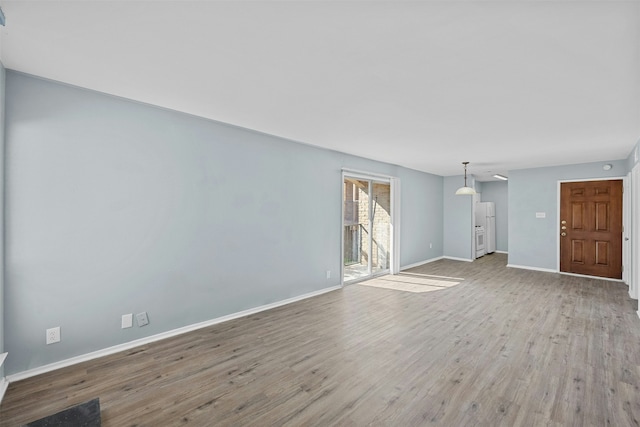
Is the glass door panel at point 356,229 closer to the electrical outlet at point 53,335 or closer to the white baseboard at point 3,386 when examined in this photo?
the electrical outlet at point 53,335

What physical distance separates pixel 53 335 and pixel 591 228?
347 inches

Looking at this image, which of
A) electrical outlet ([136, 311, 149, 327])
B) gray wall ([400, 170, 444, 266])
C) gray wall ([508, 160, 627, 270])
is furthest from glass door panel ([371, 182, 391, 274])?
electrical outlet ([136, 311, 149, 327])

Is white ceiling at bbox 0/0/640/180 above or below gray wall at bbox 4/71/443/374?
above

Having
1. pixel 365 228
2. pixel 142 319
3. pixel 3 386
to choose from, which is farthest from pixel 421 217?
pixel 3 386

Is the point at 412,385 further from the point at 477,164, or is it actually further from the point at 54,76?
the point at 477,164

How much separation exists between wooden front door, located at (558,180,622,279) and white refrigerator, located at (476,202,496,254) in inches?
99.2

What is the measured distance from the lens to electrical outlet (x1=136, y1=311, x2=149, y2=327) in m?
3.06

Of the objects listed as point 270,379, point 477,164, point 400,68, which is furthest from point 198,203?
point 477,164

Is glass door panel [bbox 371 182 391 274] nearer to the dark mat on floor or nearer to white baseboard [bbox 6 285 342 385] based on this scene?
white baseboard [bbox 6 285 342 385]

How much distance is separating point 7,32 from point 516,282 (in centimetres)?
752

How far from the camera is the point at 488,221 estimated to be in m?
9.41

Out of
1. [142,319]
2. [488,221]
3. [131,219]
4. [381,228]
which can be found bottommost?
[142,319]

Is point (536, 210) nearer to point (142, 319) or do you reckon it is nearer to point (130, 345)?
point (142, 319)

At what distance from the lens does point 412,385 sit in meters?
2.43
